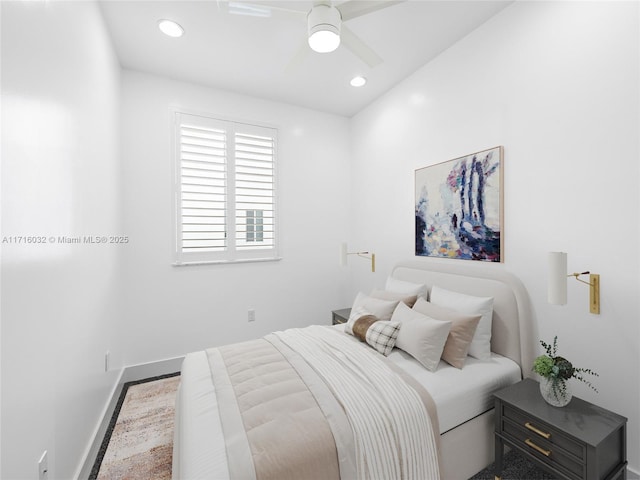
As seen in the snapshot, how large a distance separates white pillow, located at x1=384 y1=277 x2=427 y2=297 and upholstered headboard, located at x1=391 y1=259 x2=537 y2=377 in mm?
199

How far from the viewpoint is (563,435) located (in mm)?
1304

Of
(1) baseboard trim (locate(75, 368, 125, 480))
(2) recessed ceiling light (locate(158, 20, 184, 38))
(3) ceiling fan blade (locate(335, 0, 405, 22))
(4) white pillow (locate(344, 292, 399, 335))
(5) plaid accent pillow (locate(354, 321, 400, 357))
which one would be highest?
(2) recessed ceiling light (locate(158, 20, 184, 38))

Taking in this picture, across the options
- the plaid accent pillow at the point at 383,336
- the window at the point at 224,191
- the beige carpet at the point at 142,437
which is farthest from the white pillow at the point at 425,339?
the window at the point at 224,191

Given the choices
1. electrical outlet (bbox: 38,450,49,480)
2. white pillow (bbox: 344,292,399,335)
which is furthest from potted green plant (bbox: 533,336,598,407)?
electrical outlet (bbox: 38,450,49,480)

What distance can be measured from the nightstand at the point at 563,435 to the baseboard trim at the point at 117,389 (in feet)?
7.88

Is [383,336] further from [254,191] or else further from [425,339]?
[254,191]

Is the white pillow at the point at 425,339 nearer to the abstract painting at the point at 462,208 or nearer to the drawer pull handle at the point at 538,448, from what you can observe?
the drawer pull handle at the point at 538,448

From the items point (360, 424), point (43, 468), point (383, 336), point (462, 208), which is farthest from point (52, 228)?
point (462, 208)

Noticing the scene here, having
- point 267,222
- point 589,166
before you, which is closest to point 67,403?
point 267,222

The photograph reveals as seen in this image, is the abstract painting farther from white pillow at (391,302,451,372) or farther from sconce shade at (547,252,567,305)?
white pillow at (391,302,451,372)

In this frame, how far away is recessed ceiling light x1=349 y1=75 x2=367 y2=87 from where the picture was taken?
2924 millimetres

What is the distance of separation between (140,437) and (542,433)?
8.14ft

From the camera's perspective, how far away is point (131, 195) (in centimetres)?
278

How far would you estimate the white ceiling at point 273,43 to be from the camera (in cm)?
204
